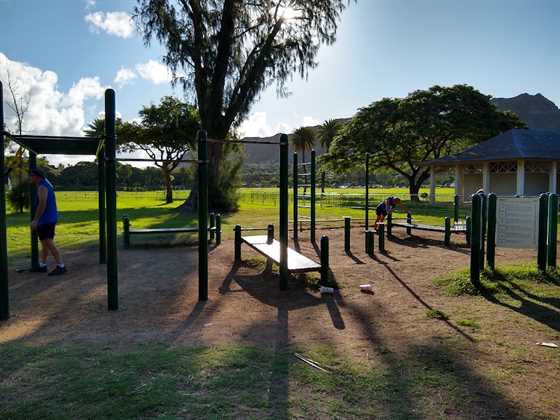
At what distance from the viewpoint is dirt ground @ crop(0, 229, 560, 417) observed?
3666mm

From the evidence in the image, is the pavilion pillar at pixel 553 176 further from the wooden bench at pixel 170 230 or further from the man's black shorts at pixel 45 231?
the man's black shorts at pixel 45 231

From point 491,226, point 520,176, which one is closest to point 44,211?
point 491,226

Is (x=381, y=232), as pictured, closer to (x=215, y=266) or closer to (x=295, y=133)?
(x=215, y=266)

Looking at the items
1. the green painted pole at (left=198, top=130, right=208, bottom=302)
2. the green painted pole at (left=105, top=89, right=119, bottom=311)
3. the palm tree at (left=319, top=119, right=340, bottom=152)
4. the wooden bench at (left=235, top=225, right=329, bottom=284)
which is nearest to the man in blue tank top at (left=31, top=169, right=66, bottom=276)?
the green painted pole at (left=105, top=89, right=119, bottom=311)

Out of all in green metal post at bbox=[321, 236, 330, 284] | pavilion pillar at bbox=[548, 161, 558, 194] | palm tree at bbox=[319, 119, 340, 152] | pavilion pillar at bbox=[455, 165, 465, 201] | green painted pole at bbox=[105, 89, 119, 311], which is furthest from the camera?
palm tree at bbox=[319, 119, 340, 152]

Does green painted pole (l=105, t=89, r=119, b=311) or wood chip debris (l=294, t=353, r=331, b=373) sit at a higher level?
green painted pole (l=105, t=89, r=119, b=311)

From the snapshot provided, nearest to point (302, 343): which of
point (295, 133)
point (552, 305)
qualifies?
point (552, 305)

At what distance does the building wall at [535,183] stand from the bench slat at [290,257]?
80.0 feet

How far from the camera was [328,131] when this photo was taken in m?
74.3

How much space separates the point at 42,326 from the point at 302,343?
2.74m

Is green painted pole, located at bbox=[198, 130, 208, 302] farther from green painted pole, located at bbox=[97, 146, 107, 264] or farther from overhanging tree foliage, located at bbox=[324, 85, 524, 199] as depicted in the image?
overhanging tree foliage, located at bbox=[324, 85, 524, 199]

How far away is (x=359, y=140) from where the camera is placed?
3538 centimetres

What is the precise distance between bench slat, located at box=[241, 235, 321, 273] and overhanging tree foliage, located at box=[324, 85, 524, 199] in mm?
24700

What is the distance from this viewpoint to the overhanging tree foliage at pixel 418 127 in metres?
32.2
